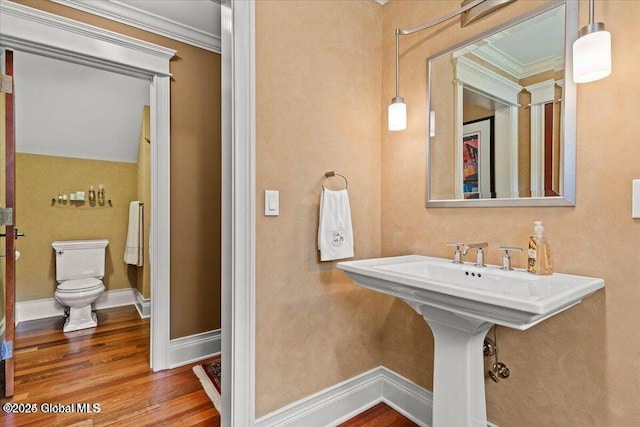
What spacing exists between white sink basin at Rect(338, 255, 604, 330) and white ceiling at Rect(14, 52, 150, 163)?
298 cm

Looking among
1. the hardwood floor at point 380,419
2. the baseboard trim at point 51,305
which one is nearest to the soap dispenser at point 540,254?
the hardwood floor at point 380,419

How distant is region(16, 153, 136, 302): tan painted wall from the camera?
329cm

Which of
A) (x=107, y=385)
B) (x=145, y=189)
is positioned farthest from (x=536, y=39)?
(x=145, y=189)

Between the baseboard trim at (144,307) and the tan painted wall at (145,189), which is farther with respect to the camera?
the baseboard trim at (144,307)

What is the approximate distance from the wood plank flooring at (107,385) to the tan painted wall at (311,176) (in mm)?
460

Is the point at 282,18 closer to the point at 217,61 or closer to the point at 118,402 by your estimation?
the point at 217,61

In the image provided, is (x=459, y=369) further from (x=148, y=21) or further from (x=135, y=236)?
(x=135, y=236)

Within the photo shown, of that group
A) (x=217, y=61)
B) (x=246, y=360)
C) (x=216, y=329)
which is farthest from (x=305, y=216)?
(x=217, y=61)

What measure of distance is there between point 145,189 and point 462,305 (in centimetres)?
322

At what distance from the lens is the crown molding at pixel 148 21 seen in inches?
78.8

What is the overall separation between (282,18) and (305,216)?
95 cm

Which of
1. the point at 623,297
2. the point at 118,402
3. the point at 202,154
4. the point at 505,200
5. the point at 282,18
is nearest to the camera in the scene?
the point at 623,297

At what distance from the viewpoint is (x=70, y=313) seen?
3.12 m

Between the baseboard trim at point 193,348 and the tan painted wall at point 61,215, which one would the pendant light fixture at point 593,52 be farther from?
the tan painted wall at point 61,215
